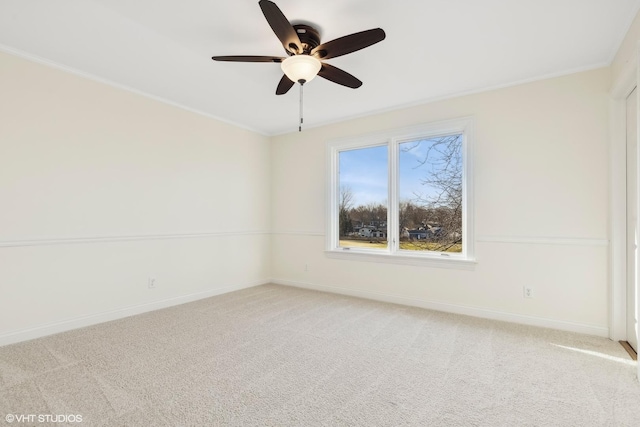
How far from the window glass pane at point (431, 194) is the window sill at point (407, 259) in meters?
0.16

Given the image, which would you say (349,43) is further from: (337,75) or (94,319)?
(94,319)

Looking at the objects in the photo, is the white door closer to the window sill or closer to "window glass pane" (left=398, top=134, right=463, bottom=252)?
the window sill

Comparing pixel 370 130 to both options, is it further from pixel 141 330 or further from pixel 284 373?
pixel 141 330

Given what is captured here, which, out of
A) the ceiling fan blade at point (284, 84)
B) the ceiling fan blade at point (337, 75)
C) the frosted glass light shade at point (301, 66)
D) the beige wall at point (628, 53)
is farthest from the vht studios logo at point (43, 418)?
the beige wall at point (628, 53)

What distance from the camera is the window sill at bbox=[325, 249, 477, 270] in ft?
11.2

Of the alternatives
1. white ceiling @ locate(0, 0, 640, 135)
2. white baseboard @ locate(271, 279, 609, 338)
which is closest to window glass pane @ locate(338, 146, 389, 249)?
white baseboard @ locate(271, 279, 609, 338)

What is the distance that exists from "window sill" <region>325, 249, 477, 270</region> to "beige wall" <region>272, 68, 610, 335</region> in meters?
0.07

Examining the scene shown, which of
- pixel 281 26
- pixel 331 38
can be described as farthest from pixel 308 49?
pixel 281 26

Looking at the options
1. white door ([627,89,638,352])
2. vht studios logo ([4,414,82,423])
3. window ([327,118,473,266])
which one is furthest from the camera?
window ([327,118,473,266])

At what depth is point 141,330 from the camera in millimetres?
2861

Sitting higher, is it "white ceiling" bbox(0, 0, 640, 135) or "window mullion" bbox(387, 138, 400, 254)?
"white ceiling" bbox(0, 0, 640, 135)

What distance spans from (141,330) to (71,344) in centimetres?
51

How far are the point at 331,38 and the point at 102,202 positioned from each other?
2.73 metres

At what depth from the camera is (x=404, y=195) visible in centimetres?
391
